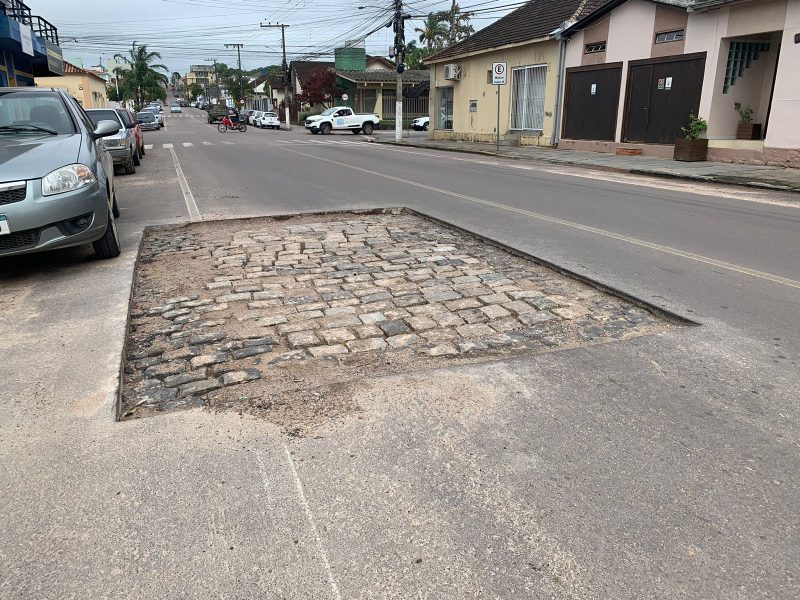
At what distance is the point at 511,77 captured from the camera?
93.5 ft

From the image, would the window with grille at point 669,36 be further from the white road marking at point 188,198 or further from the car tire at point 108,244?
the car tire at point 108,244

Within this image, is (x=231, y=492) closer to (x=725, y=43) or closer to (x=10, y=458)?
(x=10, y=458)

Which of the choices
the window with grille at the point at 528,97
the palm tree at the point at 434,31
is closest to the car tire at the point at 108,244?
the window with grille at the point at 528,97

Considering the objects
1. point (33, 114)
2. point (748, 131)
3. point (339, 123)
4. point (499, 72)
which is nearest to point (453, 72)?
point (499, 72)

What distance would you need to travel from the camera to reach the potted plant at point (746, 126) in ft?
61.4

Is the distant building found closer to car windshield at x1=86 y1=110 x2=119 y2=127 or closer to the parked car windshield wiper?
car windshield at x1=86 y1=110 x2=119 y2=127

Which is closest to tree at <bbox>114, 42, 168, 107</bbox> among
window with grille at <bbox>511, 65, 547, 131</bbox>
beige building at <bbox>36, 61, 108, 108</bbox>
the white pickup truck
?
beige building at <bbox>36, 61, 108, 108</bbox>

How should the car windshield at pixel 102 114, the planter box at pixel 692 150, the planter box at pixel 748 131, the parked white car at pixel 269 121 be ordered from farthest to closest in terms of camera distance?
the parked white car at pixel 269 121 → the planter box at pixel 748 131 → the planter box at pixel 692 150 → the car windshield at pixel 102 114

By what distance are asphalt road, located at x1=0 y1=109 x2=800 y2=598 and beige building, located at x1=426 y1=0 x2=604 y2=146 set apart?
22.4 m

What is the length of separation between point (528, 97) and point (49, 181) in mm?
24670

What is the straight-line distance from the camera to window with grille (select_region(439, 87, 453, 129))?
35406mm

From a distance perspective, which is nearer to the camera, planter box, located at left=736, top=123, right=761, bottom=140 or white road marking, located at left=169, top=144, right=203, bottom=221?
white road marking, located at left=169, top=144, right=203, bottom=221

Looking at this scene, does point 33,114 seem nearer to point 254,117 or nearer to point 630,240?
point 630,240

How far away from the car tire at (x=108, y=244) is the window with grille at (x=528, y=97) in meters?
22.5
